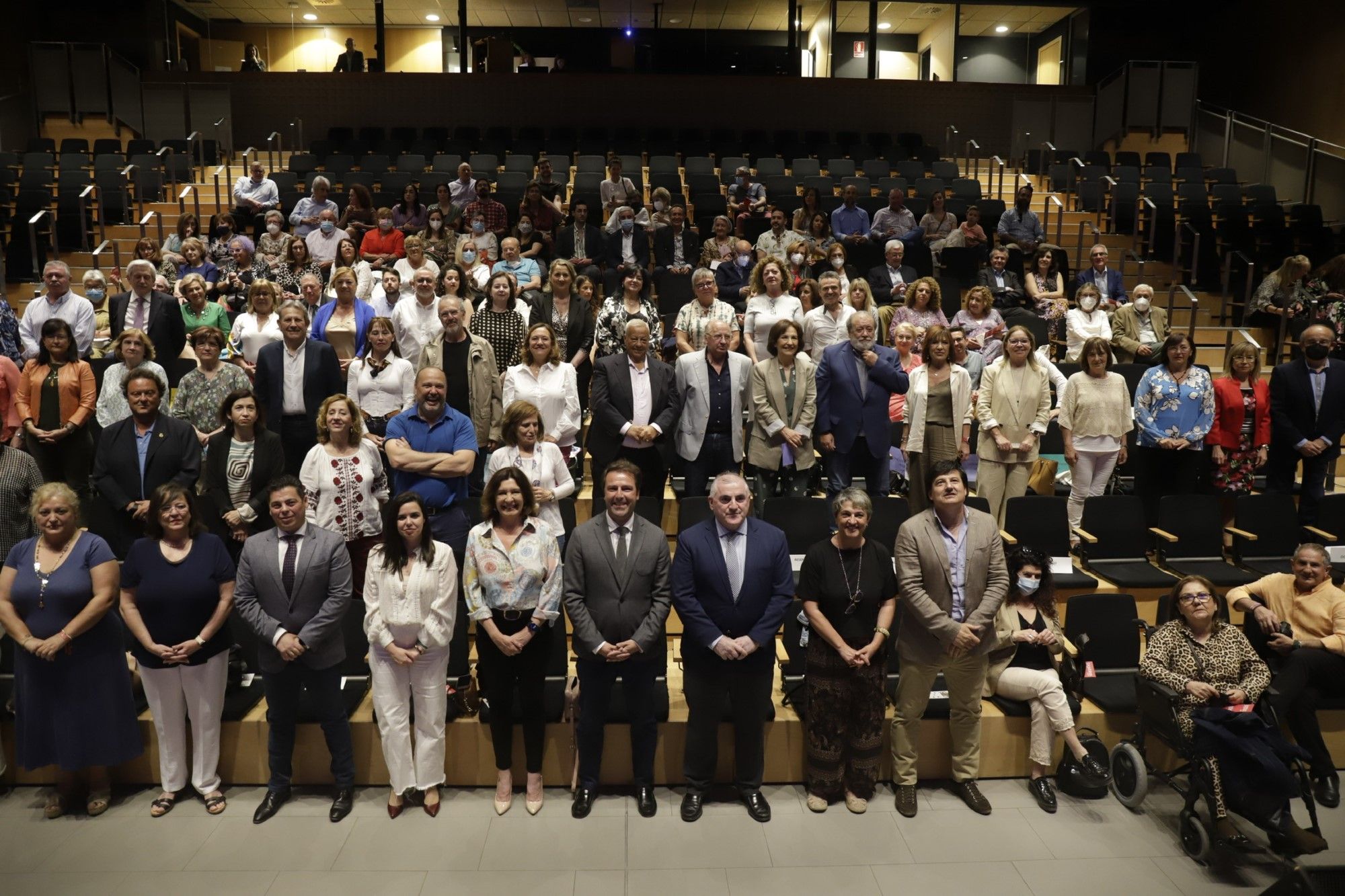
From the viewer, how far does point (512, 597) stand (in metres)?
4.05

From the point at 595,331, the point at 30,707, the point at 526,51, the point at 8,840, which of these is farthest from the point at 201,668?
the point at 526,51

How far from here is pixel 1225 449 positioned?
6.27 m

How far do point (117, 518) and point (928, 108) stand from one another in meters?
13.1

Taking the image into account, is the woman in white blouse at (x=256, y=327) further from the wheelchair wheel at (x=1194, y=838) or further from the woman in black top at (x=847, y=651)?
the wheelchair wheel at (x=1194, y=838)

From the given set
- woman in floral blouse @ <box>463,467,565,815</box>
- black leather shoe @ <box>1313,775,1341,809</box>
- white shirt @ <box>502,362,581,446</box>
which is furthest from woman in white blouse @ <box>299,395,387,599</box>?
black leather shoe @ <box>1313,775,1341,809</box>

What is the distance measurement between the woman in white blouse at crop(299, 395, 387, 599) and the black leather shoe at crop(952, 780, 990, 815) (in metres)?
2.76

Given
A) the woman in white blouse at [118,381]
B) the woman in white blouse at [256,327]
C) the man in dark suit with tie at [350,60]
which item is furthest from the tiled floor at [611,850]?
the man in dark suit with tie at [350,60]

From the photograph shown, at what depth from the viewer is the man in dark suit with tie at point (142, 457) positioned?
493 centimetres

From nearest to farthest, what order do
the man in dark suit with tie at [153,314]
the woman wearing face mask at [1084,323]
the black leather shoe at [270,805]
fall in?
the black leather shoe at [270,805] < the man in dark suit with tie at [153,314] < the woman wearing face mask at [1084,323]

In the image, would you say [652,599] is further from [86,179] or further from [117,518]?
[86,179]

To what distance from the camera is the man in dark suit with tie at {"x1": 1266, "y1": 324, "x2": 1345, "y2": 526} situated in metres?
6.14

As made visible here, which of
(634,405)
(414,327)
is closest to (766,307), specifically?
(634,405)

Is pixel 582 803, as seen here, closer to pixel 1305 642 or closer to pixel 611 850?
pixel 611 850

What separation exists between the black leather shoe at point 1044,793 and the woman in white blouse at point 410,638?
250 cm
